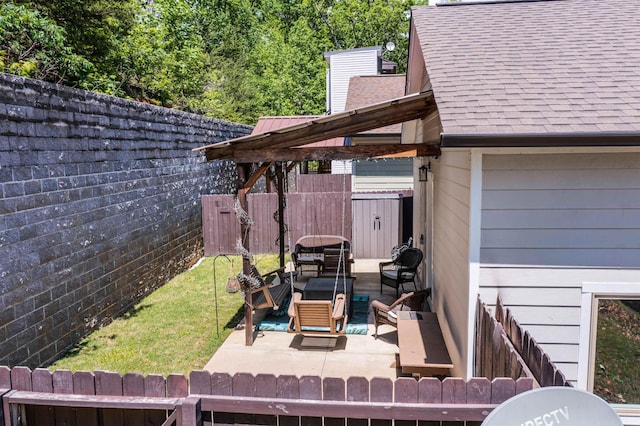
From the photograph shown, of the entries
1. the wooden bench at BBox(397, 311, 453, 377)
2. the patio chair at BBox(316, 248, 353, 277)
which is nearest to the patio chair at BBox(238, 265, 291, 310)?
the patio chair at BBox(316, 248, 353, 277)

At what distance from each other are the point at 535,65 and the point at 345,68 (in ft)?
65.8

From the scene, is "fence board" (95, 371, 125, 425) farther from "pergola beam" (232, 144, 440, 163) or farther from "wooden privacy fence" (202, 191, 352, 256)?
"wooden privacy fence" (202, 191, 352, 256)

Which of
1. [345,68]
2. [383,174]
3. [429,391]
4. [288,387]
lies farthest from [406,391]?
[345,68]

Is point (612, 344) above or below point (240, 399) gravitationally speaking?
below

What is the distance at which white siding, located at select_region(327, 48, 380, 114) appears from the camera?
2422 cm

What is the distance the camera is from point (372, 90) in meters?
17.0

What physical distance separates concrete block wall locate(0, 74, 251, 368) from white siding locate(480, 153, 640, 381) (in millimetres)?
5568

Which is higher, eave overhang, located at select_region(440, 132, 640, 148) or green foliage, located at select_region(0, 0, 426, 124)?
green foliage, located at select_region(0, 0, 426, 124)

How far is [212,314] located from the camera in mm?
8938

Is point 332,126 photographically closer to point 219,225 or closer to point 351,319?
point 351,319

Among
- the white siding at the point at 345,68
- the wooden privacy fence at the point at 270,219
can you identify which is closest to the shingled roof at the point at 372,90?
the wooden privacy fence at the point at 270,219

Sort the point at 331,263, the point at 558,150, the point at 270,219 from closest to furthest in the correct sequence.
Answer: the point at 558,150, the point at 331,263, the point at 270,219

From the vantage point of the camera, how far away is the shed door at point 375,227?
43.3 feet

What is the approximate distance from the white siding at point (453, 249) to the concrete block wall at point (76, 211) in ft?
17.4
